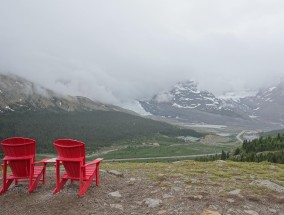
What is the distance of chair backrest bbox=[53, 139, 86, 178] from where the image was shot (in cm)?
1305

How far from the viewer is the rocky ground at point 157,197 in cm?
1201

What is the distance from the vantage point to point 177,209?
11.9 m

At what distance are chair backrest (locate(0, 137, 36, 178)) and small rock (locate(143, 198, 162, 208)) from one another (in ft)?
15.5

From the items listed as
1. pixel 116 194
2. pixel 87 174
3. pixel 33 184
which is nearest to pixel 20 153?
pixel 33 184

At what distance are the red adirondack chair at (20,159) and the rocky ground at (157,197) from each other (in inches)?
17.2

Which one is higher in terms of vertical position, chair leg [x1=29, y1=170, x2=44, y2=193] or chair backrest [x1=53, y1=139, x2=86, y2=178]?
chair backrest [x1=53, y1=139, x2=86, y2=178]

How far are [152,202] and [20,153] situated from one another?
5475 mm

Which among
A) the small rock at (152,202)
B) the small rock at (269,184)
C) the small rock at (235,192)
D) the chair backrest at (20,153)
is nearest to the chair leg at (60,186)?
the chair backrest at (20,153)

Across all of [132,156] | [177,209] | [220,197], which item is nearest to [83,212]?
[177,209]

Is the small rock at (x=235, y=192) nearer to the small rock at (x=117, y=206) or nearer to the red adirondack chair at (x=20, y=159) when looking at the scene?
the small rock at (x=117, y=206)

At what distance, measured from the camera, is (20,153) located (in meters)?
14.2

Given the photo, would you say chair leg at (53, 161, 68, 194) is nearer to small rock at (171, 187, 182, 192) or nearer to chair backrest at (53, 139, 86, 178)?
chair backrest at (53, 139, 86, 178)

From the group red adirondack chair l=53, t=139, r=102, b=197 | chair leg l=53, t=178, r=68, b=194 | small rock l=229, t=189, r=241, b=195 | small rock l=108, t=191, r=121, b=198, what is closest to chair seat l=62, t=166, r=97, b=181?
red adirondack chair l=53, t=139, r=102, b=197

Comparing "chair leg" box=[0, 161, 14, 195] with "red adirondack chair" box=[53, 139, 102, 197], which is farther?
"chair leg" box=[0, 161, 14, 195]
